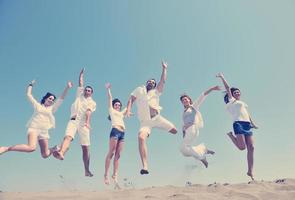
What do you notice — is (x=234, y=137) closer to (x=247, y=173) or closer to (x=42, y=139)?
(x=247, y=173)

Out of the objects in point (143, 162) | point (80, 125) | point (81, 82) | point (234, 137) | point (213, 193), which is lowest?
point (213, 193)

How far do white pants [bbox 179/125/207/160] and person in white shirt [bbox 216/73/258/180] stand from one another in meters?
0.97

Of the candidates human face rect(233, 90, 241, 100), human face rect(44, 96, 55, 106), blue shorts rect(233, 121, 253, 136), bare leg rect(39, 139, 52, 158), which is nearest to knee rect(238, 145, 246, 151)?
blue shorts rect(233, 121, 253, 136)

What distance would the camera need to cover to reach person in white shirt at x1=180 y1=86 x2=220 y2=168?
30.4 feet

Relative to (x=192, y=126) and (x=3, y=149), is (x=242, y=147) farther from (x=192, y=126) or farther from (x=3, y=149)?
(x=3, y=149)

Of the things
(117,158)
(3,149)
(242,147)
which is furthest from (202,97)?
(3,149)

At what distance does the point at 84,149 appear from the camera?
9.66 m

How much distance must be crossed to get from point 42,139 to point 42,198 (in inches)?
142

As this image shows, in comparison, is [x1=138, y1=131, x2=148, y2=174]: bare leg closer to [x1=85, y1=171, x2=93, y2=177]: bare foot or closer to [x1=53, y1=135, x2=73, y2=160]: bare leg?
[x1=85, y1=171, x2=93, y2=177]: bare foot

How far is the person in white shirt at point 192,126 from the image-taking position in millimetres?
9258

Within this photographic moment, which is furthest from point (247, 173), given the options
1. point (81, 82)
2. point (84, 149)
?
point (81, 82)

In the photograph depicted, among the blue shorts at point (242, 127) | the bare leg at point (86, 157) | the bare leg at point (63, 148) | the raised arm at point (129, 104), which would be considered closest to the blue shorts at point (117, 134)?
the raised arm at point (129, 104)

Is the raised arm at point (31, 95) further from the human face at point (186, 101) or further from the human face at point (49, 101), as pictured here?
the human face at point (186, 101)

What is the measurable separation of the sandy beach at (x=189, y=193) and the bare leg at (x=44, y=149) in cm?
242
